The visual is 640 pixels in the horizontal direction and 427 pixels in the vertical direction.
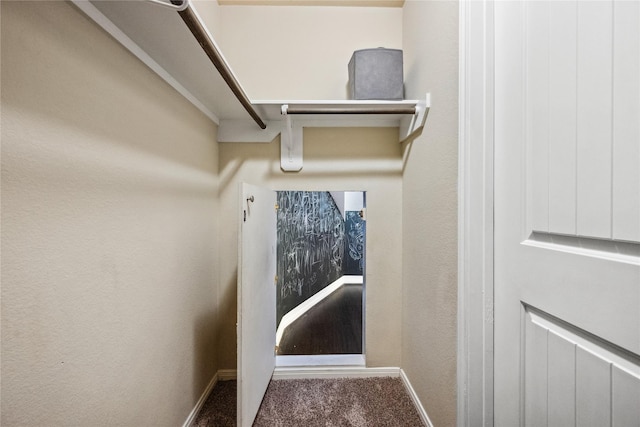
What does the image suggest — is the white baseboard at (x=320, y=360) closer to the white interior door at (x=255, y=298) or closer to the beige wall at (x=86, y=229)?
the white interior door at (x=255, y=298)

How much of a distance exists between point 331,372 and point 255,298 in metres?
0.89

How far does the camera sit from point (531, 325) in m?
0.81

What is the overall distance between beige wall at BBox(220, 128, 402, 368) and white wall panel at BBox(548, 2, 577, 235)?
1233 mm

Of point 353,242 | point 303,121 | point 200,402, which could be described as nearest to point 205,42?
point 303,121

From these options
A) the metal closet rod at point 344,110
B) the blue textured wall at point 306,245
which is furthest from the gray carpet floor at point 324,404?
the metal closet rod at point 344,110

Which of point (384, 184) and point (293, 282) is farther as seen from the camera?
point (293, 282)

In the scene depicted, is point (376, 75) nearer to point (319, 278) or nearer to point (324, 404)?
point (324, 404)

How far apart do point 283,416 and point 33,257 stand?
146 centimetres

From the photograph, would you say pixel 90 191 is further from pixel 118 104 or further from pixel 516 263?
pixel 516 263

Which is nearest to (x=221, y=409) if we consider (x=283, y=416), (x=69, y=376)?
(x=283, y=416)

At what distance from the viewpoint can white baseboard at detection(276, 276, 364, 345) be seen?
9.41 ft

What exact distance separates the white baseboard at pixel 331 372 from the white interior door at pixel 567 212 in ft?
3.57

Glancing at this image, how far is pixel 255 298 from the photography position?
151 centimetres

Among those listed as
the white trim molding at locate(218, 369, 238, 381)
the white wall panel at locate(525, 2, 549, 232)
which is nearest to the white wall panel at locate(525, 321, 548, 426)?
the white wall panel at locate(525, 2, 549, 232)
